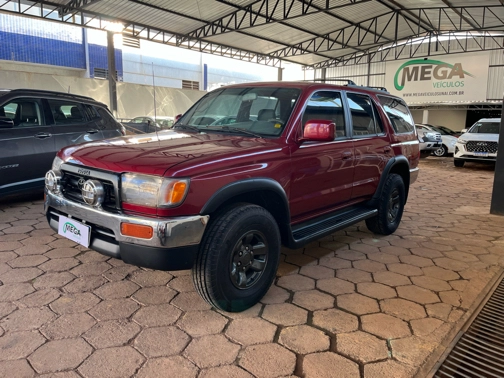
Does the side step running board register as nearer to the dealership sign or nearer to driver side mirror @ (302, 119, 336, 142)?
driver side mirror @ (302, 119, 336, 142)

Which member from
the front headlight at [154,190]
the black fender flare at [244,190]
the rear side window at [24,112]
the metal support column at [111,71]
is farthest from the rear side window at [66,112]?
the metal support column at [111,71]

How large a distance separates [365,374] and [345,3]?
1568cm

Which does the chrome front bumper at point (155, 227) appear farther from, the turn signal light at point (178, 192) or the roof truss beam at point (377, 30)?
the roof truss beam at point (377, 30)

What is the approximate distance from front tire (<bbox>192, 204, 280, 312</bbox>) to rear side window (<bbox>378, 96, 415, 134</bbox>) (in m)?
2.38

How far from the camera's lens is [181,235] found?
2.19 meters

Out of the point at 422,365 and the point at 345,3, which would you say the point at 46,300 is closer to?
the point at 422,365

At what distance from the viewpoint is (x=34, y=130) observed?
4965mm

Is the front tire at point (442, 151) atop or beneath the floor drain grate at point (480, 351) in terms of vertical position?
atop

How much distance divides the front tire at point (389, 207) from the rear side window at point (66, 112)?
14.0ft

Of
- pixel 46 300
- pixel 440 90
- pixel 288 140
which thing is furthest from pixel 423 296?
pixel 440 90

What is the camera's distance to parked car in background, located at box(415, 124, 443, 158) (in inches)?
557

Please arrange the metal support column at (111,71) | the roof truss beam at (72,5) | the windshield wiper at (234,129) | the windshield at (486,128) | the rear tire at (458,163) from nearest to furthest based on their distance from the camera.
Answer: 1. the windshield wiper at (234,129)
2. the windshield at (486,128)
3. the rear tire at (458,163)
4. the roof truss beam at (72,5)
5. the metal support column at (111,71)

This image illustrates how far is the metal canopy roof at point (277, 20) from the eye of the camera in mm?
14031

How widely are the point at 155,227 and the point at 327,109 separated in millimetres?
1968
